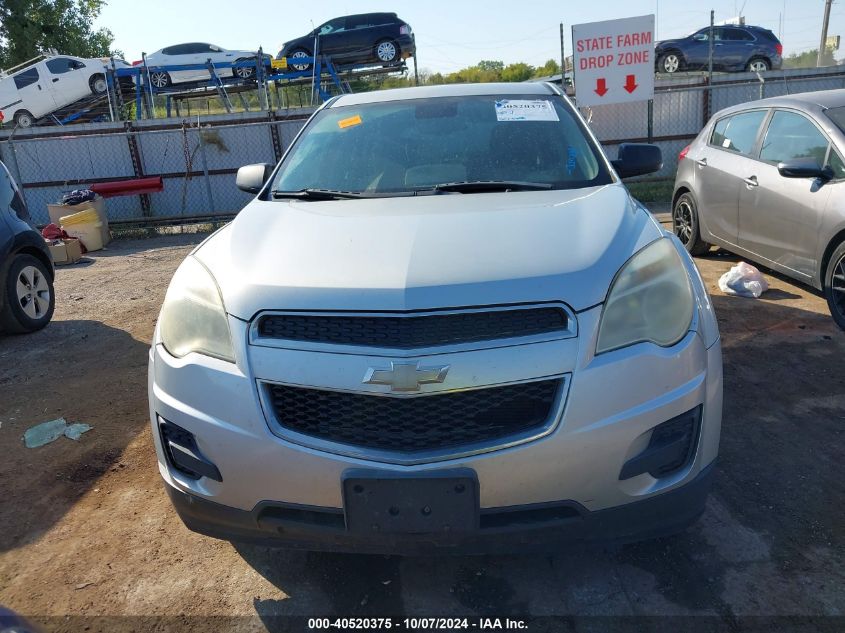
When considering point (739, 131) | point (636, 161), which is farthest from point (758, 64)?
point (636, 161)

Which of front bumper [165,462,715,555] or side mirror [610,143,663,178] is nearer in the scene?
front bumper [165,462,715,555]

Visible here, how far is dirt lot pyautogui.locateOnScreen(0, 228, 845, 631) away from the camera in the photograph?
229 cm

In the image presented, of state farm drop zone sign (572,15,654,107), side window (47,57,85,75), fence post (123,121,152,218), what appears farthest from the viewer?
side window (47,57,85,75)

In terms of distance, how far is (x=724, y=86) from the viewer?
12938 mm

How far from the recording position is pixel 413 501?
1.97m

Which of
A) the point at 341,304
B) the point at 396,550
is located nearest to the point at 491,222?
the point at 341,304

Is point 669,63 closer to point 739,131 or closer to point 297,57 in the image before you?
point 297,57

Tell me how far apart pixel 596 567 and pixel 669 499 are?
1.70ft

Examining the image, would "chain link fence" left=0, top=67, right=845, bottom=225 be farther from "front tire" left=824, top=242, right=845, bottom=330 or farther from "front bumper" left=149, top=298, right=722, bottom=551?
"front bumper" left=149, top=298, right=722, bottom=551

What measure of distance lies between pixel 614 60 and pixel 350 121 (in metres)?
Answer: 9.20

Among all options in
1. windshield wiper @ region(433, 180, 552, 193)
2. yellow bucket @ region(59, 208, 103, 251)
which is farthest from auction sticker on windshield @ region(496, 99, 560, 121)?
yellow bucket @ region(59, 208, 103, 251)

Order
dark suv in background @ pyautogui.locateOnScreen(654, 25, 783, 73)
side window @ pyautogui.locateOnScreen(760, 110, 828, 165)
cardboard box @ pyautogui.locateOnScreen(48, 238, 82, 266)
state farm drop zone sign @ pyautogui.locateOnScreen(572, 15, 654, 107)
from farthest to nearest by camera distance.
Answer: dark suv in background @ pyautogui.locateOnScreen(654, 25, 783, 73) < state farm drop zone sign @ pyautogui.locateOnScreen(572, 15, 654, 107) < cardboard box @ pyautogui.locateOnScreen(48, 238, 82, 266) < side window @ pyautogui.locateOnScreen(760, 110, 828, 165)

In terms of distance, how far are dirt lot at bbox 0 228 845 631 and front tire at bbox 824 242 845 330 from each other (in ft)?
2.76

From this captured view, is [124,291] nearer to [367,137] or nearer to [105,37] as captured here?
[367,137]
